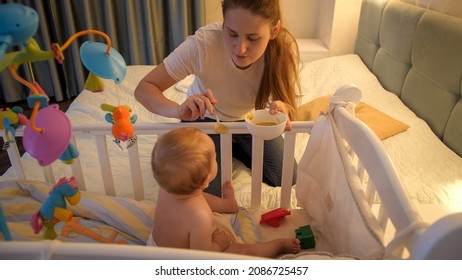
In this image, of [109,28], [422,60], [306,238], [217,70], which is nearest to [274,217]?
[306,238]

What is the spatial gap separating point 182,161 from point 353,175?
0.42m

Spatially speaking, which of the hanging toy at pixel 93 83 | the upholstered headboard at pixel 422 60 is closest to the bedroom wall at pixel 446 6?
the upholstered headboard at pixel 422 60

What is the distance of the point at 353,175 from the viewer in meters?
0.85

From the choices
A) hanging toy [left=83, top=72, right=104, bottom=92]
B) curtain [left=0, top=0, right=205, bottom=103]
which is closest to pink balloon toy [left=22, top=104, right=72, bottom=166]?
hanging toy [left=83, top=72, right=104, bottom=92]

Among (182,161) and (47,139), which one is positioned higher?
(47,139)

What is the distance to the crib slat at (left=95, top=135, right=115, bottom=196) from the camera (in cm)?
112

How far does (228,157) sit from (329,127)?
34 centimetres

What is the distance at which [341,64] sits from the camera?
245 centimetres

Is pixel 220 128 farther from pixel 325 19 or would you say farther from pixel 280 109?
pixel 325 19

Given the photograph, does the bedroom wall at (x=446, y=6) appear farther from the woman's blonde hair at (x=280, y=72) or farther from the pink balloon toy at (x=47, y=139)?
the pink balloon toy at (x=47, y=139)

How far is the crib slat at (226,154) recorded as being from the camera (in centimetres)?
112

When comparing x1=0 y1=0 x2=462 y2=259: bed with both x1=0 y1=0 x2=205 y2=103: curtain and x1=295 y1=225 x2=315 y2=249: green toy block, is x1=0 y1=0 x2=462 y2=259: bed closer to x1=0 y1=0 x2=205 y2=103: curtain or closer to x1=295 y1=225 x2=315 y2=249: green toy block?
x1=295 y1=225 x2=315 y2=249: green toy block

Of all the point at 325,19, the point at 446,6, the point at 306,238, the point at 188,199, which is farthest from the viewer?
the point at 325,19

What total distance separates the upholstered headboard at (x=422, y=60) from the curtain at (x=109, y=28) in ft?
4.88
